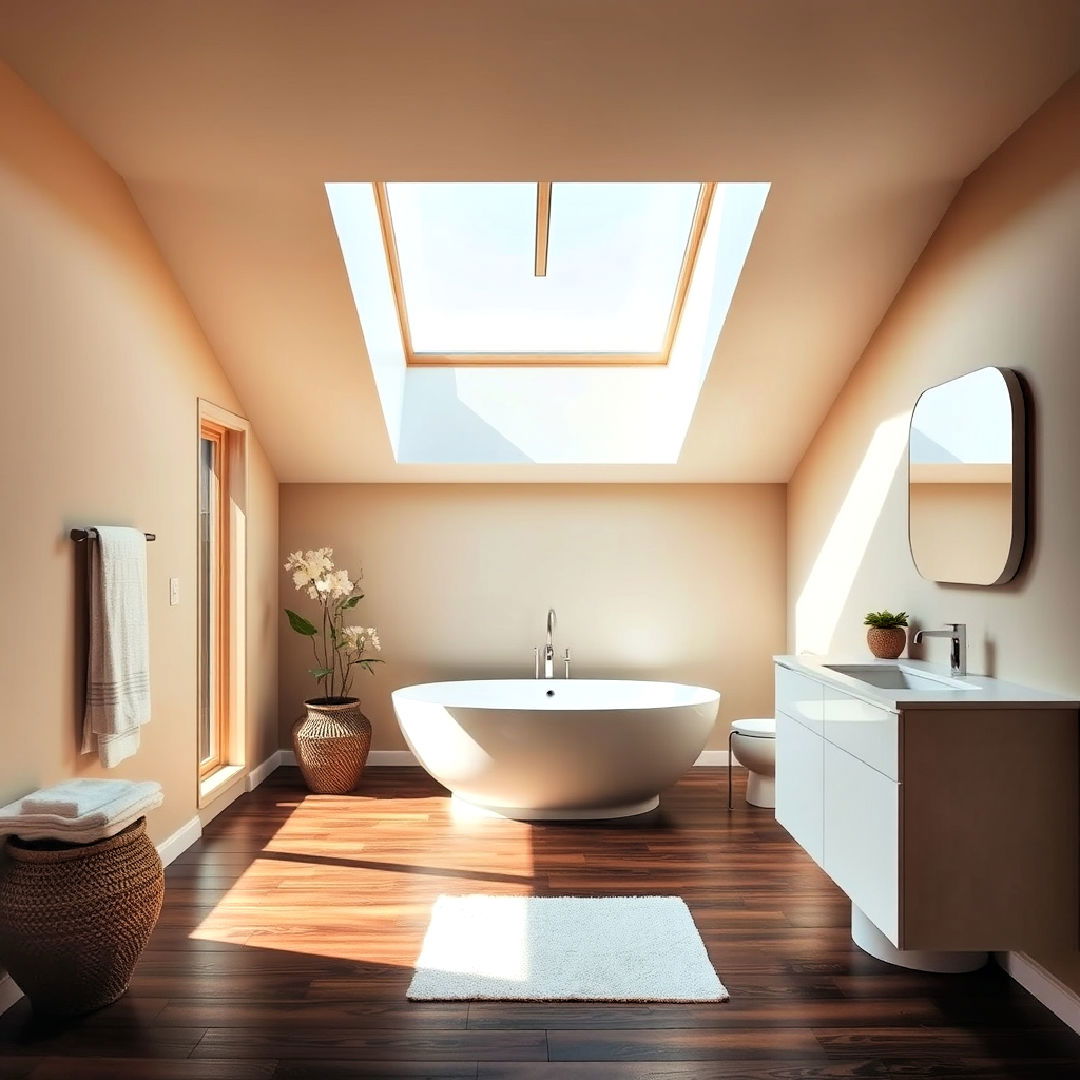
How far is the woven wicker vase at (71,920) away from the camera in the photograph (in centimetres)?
258

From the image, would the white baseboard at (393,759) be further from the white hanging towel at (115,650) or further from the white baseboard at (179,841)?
the white hanging towel at (115,650)

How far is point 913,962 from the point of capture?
302 centimetres

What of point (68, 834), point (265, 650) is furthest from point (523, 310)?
point (68, 834)

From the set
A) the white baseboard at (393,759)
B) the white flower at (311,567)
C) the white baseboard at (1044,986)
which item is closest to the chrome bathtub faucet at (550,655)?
the white baseboard at (393,759)

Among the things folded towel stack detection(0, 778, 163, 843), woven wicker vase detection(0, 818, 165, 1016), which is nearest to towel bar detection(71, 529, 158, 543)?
folded towel stack detection(0, 778, 163, 843)

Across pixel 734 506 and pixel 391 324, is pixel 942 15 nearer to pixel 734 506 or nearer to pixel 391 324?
pixel 391 324

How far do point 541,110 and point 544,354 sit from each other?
7.69 feet

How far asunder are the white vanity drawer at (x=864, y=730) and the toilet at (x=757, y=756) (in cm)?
149

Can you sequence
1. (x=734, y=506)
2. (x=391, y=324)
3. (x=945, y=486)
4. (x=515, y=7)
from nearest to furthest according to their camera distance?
(x=515, y=7)
(x=945, y=486)
(x=391, y=324)
(x=734, y=506)

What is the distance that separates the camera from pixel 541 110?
9.83ft

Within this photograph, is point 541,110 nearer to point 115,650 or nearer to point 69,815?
point 115,650

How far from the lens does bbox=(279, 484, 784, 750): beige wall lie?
5719 mm

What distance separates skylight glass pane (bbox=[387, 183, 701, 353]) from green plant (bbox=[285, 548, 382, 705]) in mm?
1270

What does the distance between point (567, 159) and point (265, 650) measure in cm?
321
